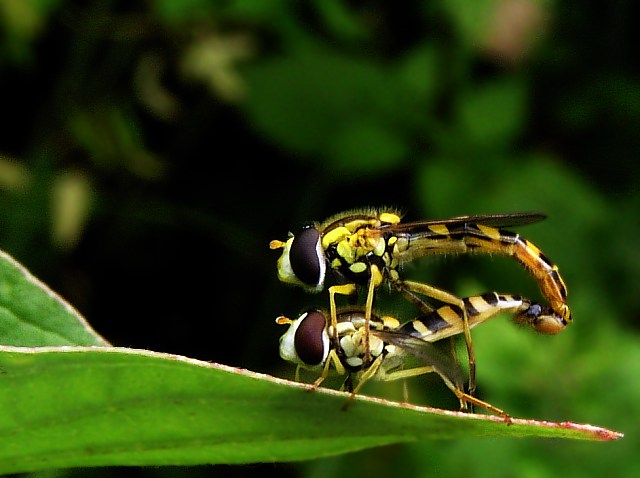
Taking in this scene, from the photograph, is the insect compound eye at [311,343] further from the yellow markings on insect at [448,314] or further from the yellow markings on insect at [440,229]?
the yellow markings on insect at [440,229]

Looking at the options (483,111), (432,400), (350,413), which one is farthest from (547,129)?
(350,413)

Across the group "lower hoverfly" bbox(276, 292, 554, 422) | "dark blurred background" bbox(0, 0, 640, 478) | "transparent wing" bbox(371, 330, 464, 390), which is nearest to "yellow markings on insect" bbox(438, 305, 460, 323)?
"lower hoverfly" bbox(276, 292, 554, 422)

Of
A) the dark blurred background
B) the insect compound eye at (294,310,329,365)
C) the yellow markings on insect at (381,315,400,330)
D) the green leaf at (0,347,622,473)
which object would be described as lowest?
the green leaf at (0,347,622,473)

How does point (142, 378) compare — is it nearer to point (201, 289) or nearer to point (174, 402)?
point (174, 402)

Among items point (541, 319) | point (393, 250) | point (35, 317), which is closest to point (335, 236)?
point (393, 250)

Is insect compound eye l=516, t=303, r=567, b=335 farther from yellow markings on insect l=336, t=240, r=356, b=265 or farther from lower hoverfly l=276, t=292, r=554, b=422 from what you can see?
yellow markings on insect l=336, t=240, r=356, b=265

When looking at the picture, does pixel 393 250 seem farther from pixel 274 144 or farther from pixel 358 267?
pixel 274 144

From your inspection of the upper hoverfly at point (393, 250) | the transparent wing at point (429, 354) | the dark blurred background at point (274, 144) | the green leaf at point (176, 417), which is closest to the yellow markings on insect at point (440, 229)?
the upper hoverfly at point (393, 250)
